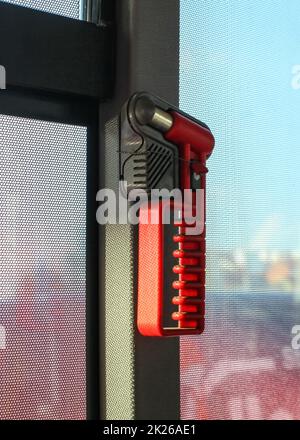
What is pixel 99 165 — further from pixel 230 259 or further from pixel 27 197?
pixel 230 259

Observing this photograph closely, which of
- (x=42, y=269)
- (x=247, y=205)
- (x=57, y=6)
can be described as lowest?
(x=42, y=269)

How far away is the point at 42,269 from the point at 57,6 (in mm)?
445

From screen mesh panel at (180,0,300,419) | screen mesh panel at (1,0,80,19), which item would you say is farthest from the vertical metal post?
screen mesh panel at (180,0,300,419)

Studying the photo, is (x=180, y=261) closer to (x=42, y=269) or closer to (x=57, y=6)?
(x=42, y=269)

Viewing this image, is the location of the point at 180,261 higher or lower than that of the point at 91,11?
lower

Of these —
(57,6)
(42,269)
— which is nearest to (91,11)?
(57,6)

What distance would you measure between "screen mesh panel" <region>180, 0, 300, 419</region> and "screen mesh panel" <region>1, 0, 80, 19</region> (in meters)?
0.20

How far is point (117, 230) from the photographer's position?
1.24m

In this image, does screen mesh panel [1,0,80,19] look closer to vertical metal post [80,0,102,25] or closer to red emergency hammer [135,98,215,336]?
vertical metal post [80,0,102,25]

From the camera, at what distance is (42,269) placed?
3.95ft

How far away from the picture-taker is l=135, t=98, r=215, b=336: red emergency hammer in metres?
1.16

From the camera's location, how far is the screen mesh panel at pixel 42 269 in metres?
1.17
